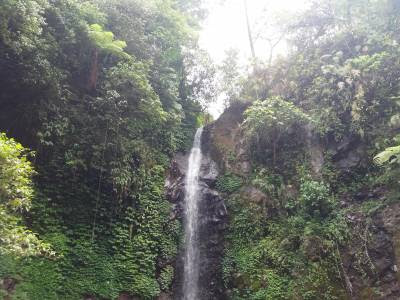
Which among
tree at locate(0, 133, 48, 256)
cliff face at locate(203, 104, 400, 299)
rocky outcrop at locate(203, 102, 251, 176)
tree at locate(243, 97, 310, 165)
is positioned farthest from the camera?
rocky outcrop at locate(203, 102, 251, 176)

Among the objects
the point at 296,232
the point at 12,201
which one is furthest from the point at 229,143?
the point at 12,201

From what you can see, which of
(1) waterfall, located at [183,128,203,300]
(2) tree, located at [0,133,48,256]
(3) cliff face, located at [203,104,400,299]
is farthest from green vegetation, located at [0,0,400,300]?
(1) waterfall, located at [183,128,203,300]

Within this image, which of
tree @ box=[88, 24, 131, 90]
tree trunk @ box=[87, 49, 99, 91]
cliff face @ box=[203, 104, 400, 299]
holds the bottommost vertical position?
cliff face @ box=[203, 104, 400, 299]

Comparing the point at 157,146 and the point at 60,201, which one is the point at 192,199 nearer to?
the point at 157,146

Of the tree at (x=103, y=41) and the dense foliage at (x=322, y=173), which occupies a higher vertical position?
the tree at (x=103, y=41)

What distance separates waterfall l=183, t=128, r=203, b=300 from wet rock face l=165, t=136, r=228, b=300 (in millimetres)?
167

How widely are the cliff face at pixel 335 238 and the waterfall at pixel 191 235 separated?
22.6 inches

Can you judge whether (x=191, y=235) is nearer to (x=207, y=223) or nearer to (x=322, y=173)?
(x=207, y=223)

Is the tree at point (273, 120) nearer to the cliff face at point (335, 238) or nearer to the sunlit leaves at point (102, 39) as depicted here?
the cliff face at point (335, 238)

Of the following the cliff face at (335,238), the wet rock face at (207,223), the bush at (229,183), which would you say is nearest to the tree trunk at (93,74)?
the wet rock face at (207,223)

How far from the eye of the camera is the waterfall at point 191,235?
12.3 m

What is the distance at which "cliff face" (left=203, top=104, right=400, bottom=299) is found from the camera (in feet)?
32.0

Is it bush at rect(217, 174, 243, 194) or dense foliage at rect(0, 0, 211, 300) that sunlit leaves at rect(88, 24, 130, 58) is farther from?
bush at rect(217, 174, 243, 194)

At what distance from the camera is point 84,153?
12.7 m
